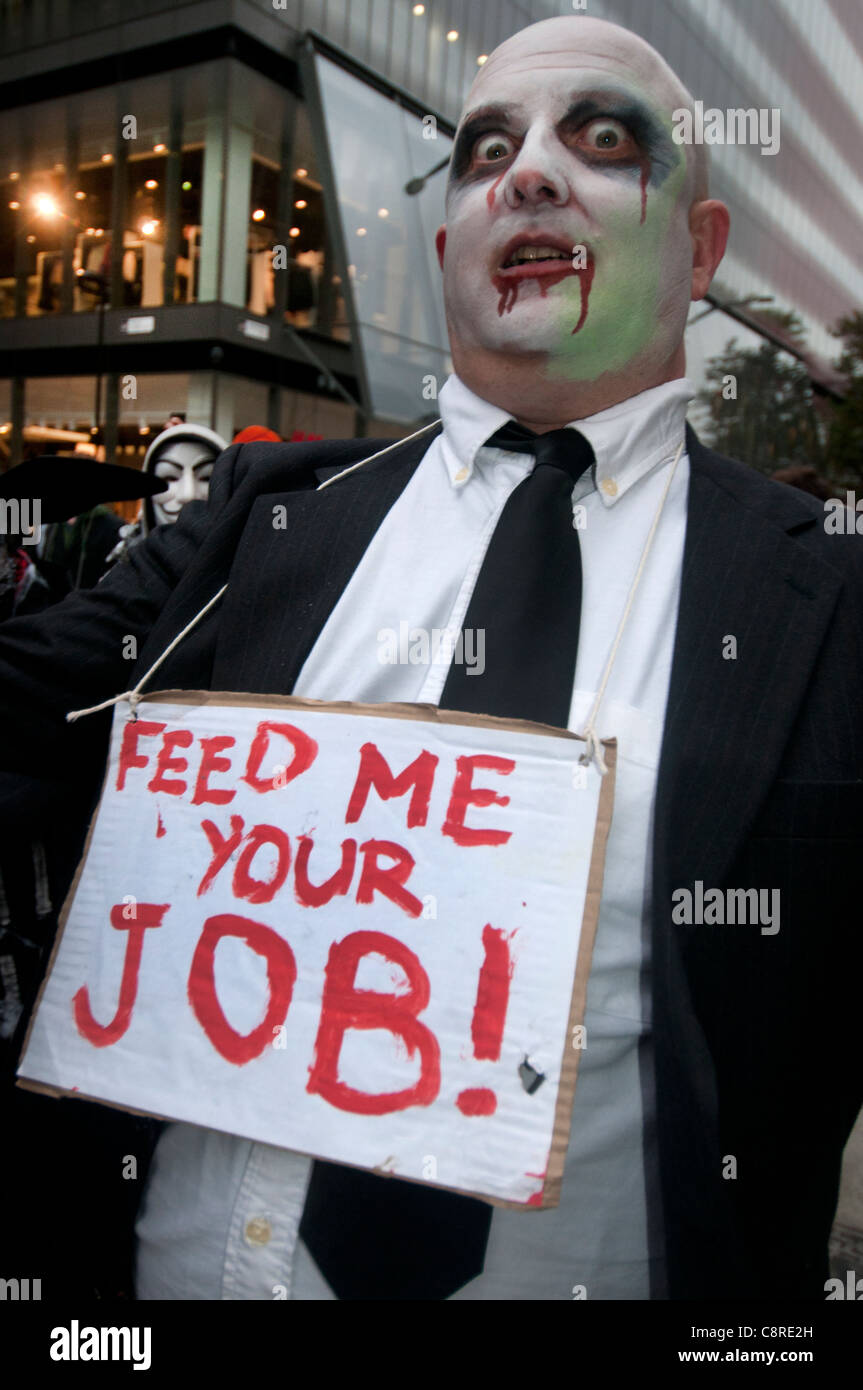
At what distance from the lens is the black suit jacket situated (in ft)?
3.78

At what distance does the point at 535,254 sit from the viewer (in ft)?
4.69

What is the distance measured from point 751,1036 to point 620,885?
0.83ft

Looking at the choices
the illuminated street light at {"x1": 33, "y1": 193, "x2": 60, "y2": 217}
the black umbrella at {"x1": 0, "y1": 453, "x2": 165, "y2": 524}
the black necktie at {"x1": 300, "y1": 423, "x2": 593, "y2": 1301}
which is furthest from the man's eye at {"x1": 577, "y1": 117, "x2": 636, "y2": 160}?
the illuminated street light at {"x1": 33, "y1": 193, "x2": 60, "y2": 217}

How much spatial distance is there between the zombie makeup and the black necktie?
0.16 metres

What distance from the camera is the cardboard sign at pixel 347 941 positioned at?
1.06m

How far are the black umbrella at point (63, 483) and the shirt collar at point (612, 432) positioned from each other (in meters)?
0.75

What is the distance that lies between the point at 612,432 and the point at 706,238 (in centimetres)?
45

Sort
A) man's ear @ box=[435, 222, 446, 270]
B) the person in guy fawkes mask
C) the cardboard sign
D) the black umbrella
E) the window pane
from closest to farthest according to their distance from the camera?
the cardboard sign → man's ear @ box=[435, 222, 446, 270] → the black umbrella → the person in guy fawkes mask → the window pane

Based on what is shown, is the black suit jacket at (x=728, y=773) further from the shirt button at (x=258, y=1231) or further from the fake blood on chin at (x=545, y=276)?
the shirt button at (x=258, y=1231)

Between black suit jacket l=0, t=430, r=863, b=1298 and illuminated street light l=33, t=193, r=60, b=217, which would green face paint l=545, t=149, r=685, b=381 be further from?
illuminated street light l=33, t=193, r=60, b=217

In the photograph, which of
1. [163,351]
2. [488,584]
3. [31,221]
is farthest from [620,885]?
[31,221]

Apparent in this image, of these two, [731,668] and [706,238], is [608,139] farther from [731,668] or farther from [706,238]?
[731,668]

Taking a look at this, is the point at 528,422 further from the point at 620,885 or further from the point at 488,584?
the point at 620,885

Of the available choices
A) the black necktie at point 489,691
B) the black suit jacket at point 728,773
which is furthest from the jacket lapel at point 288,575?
the black necktie at point 489,691
